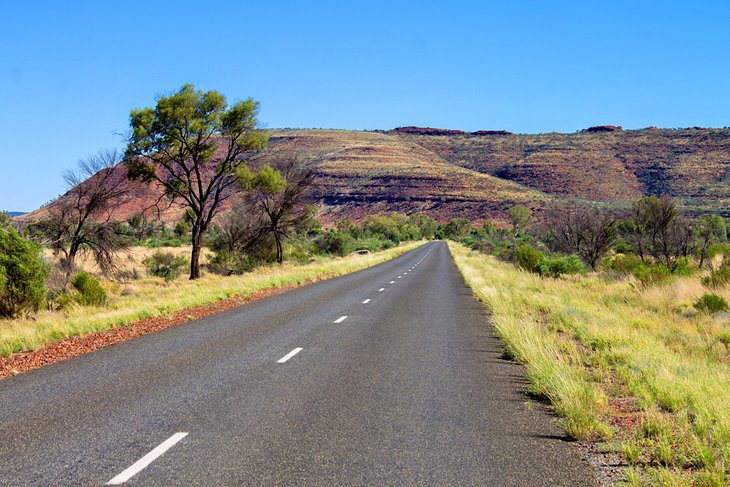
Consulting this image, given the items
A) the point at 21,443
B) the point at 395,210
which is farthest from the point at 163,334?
the point at 395,210

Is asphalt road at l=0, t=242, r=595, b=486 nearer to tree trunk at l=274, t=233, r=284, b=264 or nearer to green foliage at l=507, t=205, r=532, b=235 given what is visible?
tree trunk at l=274, t=233, r=284, b=264

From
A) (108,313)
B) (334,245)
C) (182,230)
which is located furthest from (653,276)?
(182,230)

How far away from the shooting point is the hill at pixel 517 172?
114m

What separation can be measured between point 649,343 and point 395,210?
120439 mm

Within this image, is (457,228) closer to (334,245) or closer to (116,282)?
(334,245)

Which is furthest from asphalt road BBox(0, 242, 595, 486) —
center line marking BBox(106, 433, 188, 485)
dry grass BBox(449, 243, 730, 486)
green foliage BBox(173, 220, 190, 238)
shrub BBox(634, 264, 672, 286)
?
green foliage BBox(173, 220, 190, 238)

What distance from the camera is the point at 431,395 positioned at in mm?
6652

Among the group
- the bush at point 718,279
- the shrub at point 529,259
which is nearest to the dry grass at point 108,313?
the shrub at point 529,259

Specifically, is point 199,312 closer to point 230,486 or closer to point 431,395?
point 431,395

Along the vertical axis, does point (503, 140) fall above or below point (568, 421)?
above

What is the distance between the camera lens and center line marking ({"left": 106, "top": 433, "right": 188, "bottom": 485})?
4.13 m

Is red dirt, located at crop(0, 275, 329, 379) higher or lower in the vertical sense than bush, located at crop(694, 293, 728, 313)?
higher

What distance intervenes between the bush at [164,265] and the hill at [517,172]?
76160 millimetres

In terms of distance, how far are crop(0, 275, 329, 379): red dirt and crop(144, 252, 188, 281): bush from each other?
1976cm
